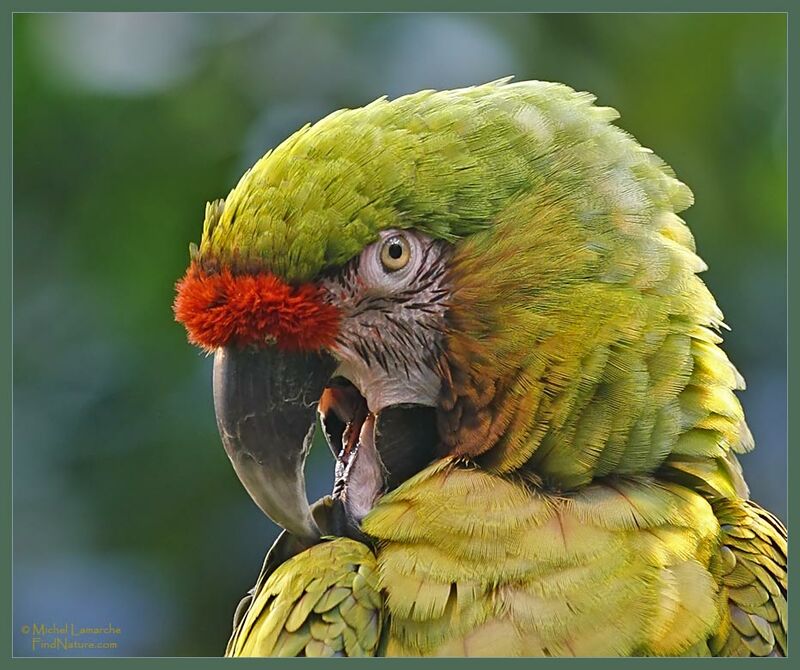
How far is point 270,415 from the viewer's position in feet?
5.37

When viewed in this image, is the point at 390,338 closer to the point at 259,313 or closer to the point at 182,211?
the point at 259,313

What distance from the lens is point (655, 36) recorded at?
2.08 meters

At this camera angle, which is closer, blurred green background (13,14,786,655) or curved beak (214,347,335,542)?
curved beak (214,347,335,542)

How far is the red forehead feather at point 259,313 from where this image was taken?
160cm

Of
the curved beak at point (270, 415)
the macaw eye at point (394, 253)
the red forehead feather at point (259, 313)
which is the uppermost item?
the macaw eye at point (394, 253)

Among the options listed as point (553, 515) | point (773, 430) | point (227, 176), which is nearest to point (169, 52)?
point (227, 176)

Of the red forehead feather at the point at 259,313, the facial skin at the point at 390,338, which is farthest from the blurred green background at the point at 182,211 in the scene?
the red forehead feather at the point at 259,313

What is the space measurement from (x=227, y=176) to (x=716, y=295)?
1123 mm

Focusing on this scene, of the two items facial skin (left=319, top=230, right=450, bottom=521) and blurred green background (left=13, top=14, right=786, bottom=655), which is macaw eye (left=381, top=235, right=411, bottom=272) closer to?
facial skin (left=319, top=230, right=450, bottom=521)

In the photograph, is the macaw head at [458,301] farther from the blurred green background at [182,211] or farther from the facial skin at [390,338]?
the blurred green background at [182,211]

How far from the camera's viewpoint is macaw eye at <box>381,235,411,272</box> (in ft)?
5.37

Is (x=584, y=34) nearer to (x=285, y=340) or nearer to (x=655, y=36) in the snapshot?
(x=655, y=36)

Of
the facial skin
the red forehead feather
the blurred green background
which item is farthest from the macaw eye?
the blurred green background

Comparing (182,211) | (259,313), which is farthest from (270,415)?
(182,211)
